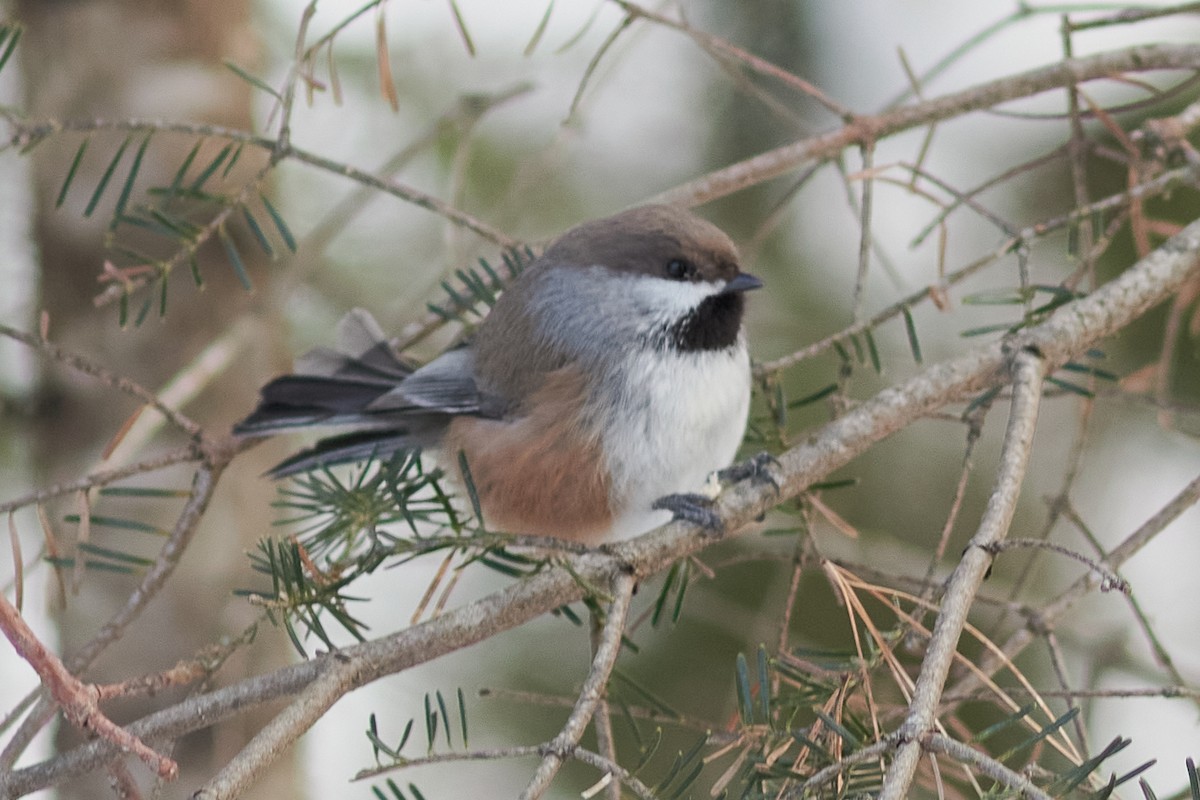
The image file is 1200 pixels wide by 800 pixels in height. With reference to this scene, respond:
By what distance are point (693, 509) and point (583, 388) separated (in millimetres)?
514

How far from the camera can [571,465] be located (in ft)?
7.25

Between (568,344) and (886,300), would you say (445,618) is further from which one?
(886,300)

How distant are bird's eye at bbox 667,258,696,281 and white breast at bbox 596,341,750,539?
0.17 m

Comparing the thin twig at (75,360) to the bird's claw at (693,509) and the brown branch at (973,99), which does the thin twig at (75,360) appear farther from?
the brown branch at (973,99)

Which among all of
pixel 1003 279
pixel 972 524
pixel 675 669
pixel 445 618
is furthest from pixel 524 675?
pixel 445 618

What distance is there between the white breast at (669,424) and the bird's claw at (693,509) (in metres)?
0.06

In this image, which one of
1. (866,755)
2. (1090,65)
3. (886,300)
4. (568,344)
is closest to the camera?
(866,755)

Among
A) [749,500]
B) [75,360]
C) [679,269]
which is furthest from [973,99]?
[75,360]

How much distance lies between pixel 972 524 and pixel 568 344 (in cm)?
155

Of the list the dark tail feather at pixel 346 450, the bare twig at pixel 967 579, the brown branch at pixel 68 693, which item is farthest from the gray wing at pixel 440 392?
the brown branch at pixel 68 693

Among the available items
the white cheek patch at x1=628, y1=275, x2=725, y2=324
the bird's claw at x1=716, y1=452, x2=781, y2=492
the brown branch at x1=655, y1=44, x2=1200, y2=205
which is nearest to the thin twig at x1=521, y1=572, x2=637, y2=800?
the bird's claw at x1=716, y1=452, x2=781, y2=492

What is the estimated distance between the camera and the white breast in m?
2.17

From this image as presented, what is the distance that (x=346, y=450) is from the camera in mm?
2420

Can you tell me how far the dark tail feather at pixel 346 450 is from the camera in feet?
7.43
